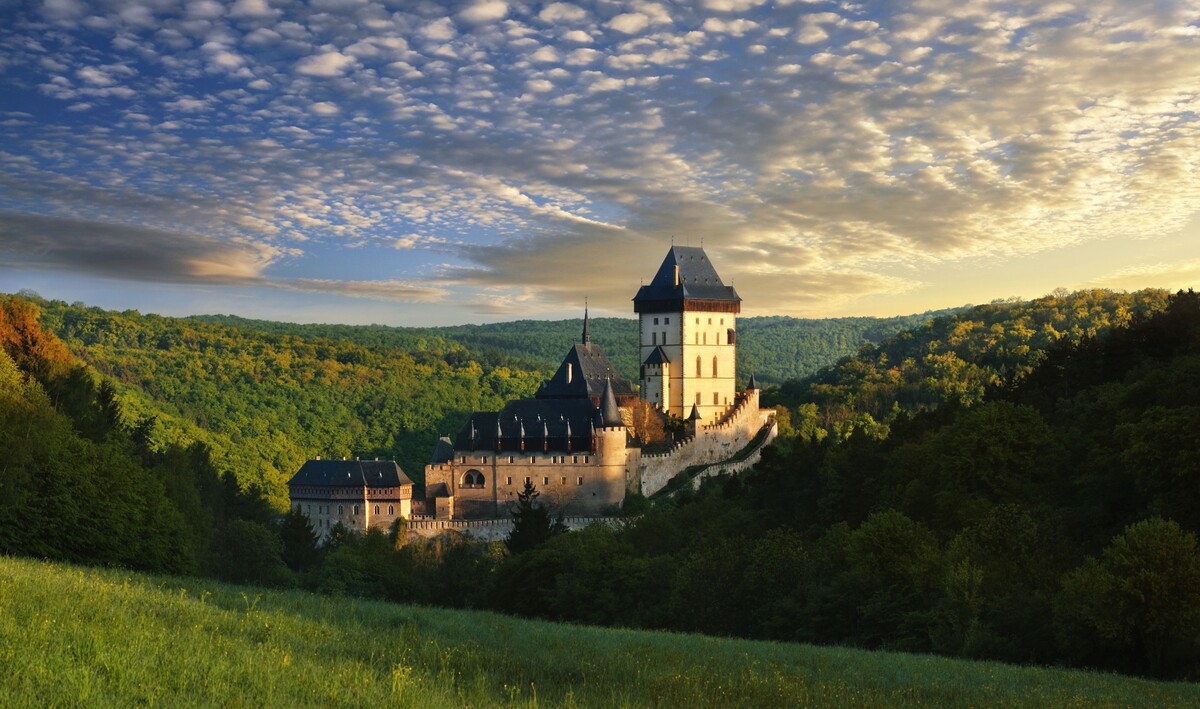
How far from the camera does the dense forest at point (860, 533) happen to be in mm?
24438

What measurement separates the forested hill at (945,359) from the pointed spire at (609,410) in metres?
23.9

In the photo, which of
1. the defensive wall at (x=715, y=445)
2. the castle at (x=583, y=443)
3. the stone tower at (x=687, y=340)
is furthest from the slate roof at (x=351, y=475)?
the stone tower at (x=687, y=340)

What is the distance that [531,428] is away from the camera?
2827 inches

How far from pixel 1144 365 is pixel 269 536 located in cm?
4114

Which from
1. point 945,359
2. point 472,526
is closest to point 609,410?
point 472,526

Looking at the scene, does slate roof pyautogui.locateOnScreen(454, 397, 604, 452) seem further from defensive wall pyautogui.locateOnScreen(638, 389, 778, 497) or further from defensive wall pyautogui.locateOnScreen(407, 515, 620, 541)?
defensive wall pyautogui.locateOnScreen(407, 515, 620, 541)

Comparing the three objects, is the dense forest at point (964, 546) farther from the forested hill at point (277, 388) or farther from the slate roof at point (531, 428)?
the forested hill at point (277, 388)

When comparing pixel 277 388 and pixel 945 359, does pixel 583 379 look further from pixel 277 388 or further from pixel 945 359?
pixel 277 388

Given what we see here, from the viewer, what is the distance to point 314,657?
1312cm

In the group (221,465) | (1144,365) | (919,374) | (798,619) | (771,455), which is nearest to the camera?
(798,619)

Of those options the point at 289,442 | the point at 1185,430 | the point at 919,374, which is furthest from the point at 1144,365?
the point at 289,442

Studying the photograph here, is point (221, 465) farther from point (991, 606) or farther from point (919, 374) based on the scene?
point (991, 606)

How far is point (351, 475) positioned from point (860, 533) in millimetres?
46154

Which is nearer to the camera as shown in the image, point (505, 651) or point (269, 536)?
point (505, 651)
